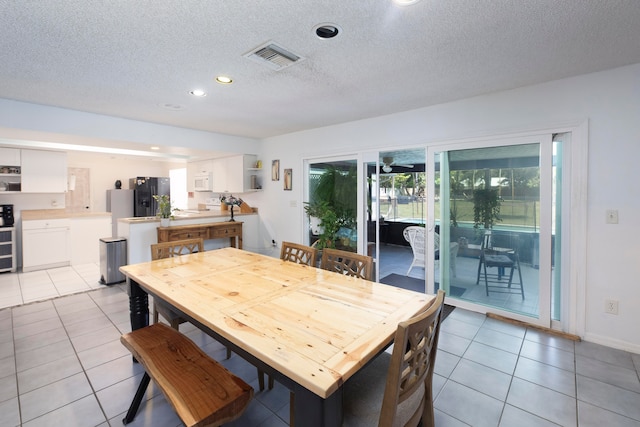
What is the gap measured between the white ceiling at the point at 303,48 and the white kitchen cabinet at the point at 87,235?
2910 millimetres

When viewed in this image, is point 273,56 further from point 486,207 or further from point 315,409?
point 486,207

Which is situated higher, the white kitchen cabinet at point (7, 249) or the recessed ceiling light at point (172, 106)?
the recessed ceiling light at point (172, 106)

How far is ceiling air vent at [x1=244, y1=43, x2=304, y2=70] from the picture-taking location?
2057 mm

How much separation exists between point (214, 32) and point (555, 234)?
3.40 meters

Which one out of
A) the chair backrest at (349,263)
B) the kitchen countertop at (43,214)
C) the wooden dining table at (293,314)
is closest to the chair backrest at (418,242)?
the chair backrest at (349,263)

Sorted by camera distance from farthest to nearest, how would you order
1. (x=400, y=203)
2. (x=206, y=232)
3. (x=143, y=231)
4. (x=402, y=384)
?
(x=400, y=203)
(x=206, y=232)
(x=143, y=231)
(x=402, y=384)

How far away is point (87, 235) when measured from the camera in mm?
5430

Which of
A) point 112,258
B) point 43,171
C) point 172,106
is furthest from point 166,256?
point 43,171

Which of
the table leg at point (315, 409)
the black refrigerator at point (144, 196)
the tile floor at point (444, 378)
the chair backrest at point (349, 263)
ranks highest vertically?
the black refrigerator at point (144, 196)

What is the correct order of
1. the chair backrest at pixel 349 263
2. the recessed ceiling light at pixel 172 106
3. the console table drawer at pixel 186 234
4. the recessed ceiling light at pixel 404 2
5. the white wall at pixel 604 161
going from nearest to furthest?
the recessed ceiling light at pixel 404 2, the chair backrest at pixel 349 263, the white wall at pixel 604 161, the recessed ceiling light at pixel 172 106, the console table drawer at pixel 186 234

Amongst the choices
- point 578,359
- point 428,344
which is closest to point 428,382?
point 428,344

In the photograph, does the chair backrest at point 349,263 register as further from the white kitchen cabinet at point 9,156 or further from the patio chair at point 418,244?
the white kitchen cabinet at point 9,156

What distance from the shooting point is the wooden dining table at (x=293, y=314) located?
1.02 meters

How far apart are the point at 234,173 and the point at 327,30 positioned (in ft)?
13.3
